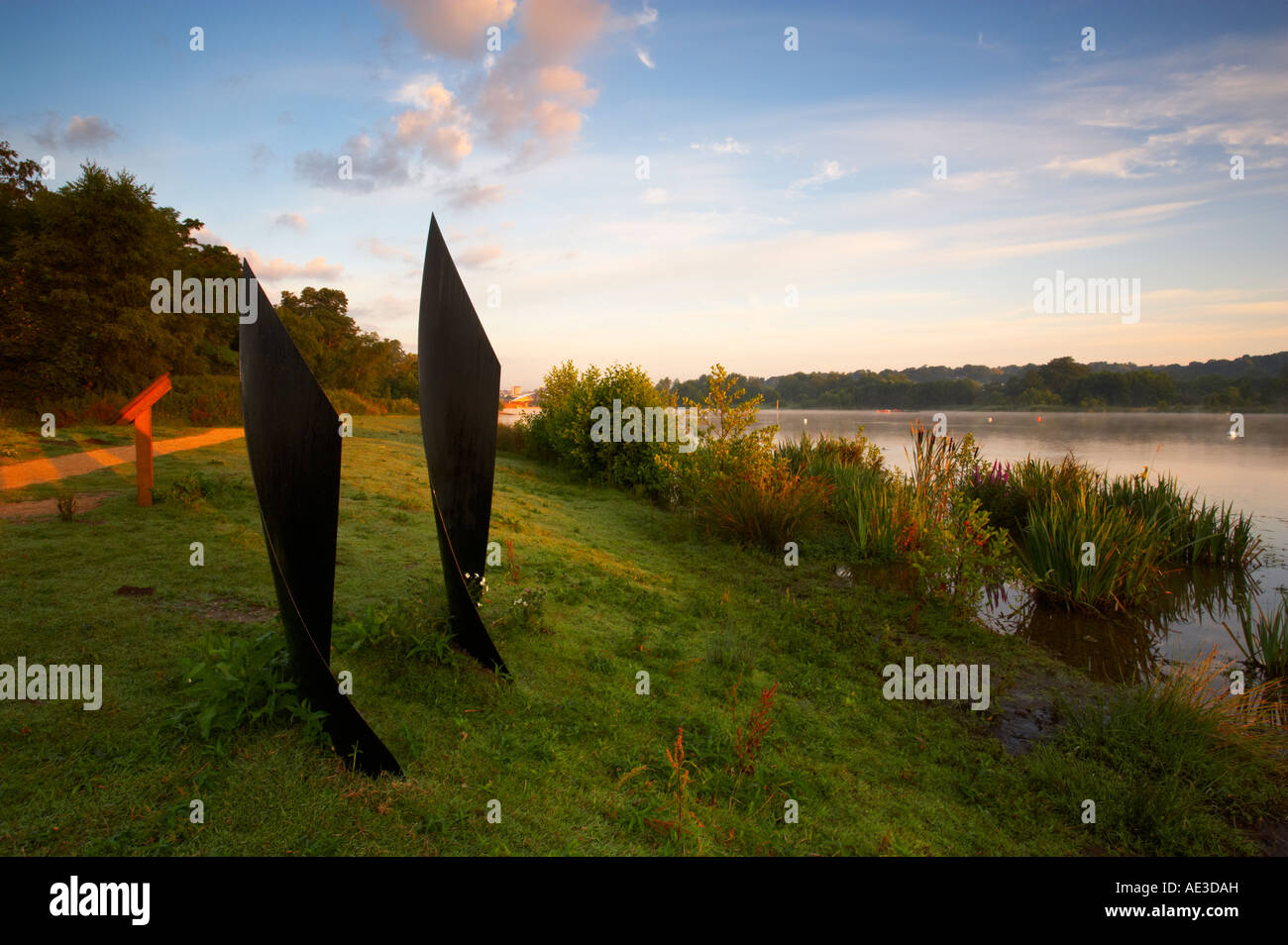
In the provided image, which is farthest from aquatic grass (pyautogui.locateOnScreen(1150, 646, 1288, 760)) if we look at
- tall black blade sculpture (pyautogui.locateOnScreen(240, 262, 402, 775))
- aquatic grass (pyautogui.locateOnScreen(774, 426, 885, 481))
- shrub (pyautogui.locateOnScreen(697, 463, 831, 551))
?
aquatic grass (pyautogui.locateOnScreen(774, 426, 885, 481))

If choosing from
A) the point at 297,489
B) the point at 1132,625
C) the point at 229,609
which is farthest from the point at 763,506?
the point at 297,489

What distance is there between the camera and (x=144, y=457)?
7.03 metres

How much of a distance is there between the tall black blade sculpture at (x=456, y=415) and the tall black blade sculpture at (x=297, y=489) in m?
0.86

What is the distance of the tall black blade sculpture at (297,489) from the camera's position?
10.6ft

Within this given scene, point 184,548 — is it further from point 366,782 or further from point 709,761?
point 709,761

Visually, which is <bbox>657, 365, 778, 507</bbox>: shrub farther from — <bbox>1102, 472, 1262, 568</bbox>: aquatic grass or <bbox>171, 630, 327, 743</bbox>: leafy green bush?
<bbox>171, 630, 327, 743</bbox>: leafy green bush

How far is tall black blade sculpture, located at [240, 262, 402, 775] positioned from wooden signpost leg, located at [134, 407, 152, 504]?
196 inches

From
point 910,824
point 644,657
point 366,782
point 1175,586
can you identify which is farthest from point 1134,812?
point 1175,586

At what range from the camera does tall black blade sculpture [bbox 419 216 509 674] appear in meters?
4.42

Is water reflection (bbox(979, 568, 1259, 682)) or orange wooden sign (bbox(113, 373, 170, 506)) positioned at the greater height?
orange wooden sign (bbox(113, 373, 170, 506))

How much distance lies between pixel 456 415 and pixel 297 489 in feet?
4.60

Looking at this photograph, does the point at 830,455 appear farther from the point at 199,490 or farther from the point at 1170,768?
the point at 199,490

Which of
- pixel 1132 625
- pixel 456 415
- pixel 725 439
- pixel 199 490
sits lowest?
pixel 1132 625
